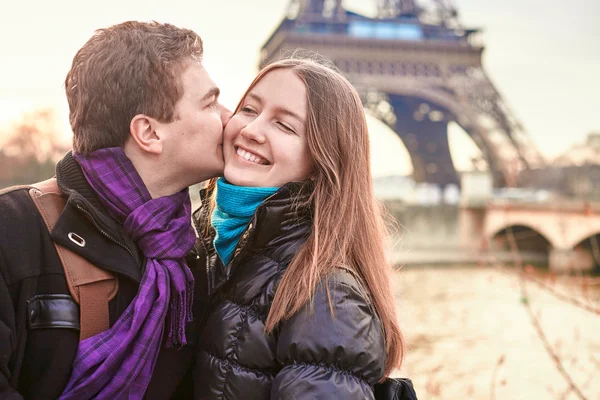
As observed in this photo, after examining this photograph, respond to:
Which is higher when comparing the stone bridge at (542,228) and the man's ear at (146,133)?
the man's ear at (146,133)

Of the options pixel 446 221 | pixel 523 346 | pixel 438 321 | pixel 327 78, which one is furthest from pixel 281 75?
pixel 446 221

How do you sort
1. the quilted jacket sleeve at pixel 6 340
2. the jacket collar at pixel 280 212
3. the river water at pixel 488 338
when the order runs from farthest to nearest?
the river water at pixel 488 338, the jacket collar at pixel 280 212, the quilted jacket sleeve at pixel 6 340

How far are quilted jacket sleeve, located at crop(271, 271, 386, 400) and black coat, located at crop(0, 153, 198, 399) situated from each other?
0.44 metres

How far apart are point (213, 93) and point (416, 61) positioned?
67.5 feet

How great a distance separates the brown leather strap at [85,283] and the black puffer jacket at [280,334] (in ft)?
0.89

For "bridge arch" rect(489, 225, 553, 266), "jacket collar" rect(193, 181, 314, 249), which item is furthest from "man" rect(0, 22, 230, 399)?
"bridge arch" rect(489, 225, 553, 266)

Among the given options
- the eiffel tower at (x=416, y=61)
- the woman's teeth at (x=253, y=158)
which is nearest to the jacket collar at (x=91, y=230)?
the woman's teeth at (x=253, y=158)

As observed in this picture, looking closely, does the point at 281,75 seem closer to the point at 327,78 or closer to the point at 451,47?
the point at 327,78

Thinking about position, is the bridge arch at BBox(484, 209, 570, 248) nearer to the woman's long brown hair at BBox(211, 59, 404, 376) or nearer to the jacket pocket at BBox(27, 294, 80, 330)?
the woman's long brown hair at BBox(211, 59, 404, 376)

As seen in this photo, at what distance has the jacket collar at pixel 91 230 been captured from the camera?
1594 millimetres

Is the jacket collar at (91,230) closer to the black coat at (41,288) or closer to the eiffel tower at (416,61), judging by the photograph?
the black coat at (41,288)

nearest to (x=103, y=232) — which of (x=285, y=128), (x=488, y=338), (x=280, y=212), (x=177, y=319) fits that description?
(x=177, y=319)

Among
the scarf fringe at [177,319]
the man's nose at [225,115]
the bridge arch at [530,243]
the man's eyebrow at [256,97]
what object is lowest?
the bridge arch at [530,243]

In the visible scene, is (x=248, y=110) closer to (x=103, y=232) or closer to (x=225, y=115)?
(x=225, y=115)
